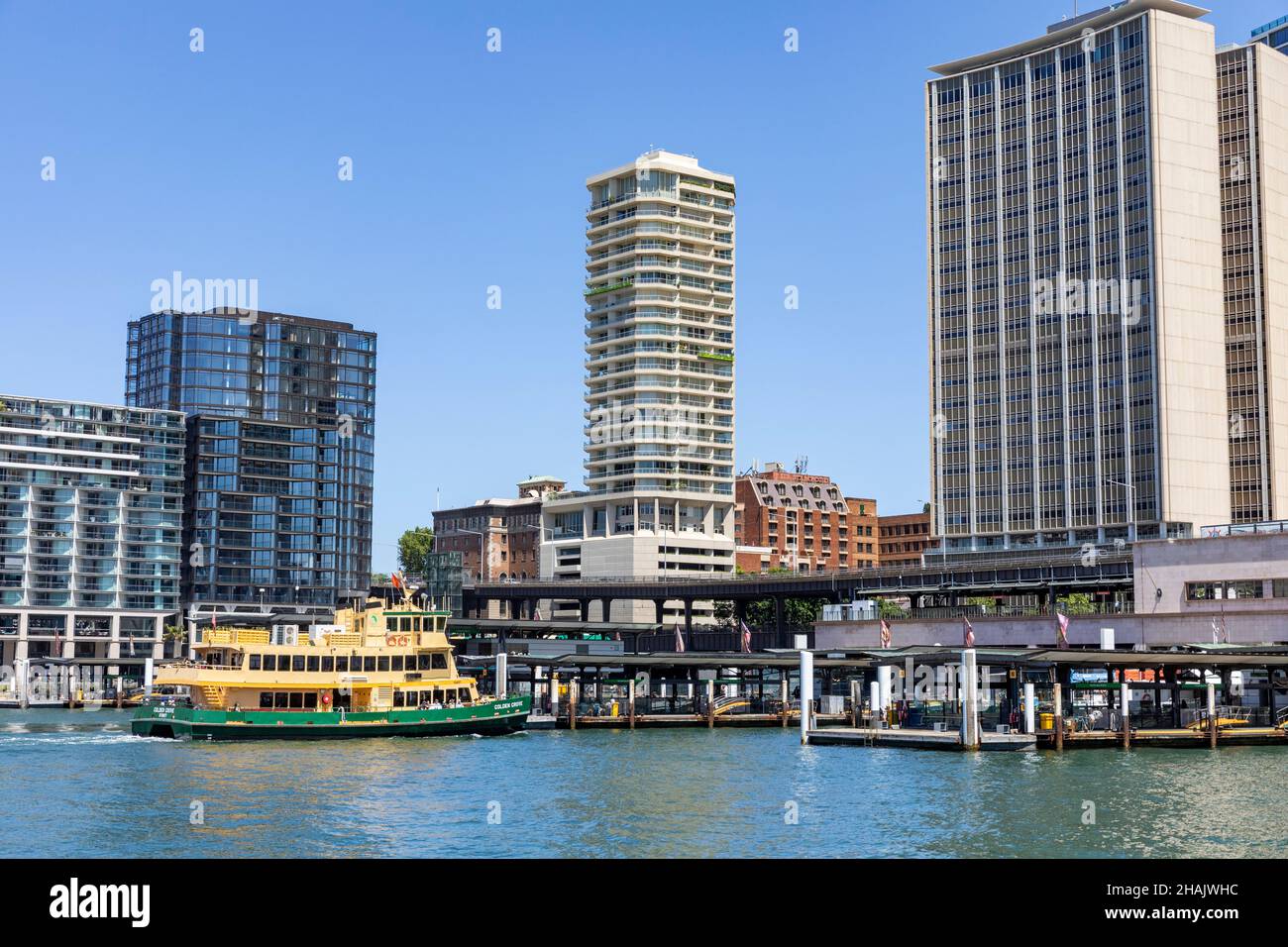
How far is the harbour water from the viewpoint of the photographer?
158 ft

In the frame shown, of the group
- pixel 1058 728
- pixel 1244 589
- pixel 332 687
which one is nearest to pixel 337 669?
pixel 332 687

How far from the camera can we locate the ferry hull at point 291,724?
9731 cm

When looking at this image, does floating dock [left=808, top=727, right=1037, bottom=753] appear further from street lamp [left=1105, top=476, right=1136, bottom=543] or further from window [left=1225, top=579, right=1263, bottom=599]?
street lamp [left=1105, top=476, right=1136, bottom=543]

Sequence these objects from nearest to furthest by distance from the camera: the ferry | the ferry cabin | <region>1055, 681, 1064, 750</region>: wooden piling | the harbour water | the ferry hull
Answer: the harbour water → <region>1055, 681, 1064, 750</region>: wooden piling → the ferry hull → the ferry → the ferry cabin

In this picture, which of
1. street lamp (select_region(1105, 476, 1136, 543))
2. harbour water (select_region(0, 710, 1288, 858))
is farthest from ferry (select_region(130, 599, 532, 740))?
street lamp (select_region(1105, 476, 1136, 543))

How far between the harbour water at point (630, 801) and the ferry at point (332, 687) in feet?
14.6

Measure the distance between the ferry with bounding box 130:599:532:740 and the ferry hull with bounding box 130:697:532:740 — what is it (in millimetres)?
68

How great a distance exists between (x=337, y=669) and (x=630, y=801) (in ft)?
151

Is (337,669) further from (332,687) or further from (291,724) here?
(291,724)

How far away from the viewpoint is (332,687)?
330ft
